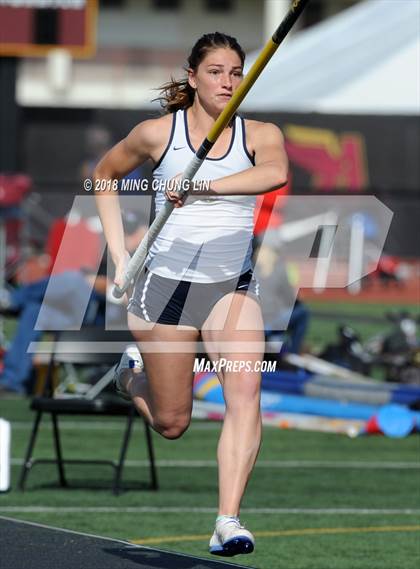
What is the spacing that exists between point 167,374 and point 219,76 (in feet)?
3.78

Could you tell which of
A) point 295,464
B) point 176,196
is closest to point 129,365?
point 176,196

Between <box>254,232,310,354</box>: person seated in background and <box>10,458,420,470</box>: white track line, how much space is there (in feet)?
6.32

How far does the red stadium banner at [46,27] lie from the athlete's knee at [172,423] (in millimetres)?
14897

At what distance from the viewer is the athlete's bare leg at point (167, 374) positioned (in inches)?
227

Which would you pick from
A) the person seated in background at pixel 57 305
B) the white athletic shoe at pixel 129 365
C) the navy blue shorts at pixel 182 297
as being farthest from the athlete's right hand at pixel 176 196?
the person seated in background at pixel 57 305

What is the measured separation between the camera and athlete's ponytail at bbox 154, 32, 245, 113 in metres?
5.66

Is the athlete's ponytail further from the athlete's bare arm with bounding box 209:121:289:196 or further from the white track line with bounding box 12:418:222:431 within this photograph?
the white track line with bounding box 12:418:222:431

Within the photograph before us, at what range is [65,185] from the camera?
81.4ft

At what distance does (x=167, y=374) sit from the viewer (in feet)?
19.1

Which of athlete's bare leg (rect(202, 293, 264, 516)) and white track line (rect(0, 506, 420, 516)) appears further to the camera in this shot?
white track line (rect(0, 506, 420, 516))

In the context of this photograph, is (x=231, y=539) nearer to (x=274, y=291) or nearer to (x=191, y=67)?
(x=191, y=67)
